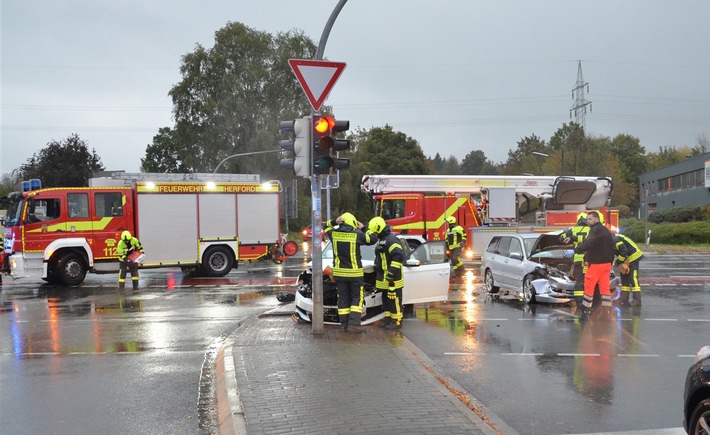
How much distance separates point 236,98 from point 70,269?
30357mm

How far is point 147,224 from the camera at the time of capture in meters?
18.6

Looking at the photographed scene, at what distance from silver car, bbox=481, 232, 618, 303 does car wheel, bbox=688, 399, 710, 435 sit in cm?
771

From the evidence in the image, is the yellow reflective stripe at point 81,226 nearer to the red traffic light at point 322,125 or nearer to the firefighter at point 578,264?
the red traffic light at point 322,125

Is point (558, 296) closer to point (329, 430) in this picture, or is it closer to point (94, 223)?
point (329, 430)

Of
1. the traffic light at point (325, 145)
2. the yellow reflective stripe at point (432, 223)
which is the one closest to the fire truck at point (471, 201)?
the yellow reflective stripe at point (432, 223)

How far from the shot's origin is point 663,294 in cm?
1417

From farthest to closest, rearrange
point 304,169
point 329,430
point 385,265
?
point 385,265
point 304,169
point 329,430

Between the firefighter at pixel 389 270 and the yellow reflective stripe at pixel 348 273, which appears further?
the firefighter at pixel 389 270

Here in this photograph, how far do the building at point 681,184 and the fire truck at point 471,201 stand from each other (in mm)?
32243

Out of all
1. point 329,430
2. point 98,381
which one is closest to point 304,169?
point 98,381

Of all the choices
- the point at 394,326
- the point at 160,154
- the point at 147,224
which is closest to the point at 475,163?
the point at 160,154

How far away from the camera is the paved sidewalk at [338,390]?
5168 millimetres

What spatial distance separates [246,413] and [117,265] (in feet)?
45.0

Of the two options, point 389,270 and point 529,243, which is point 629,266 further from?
point 389,270
